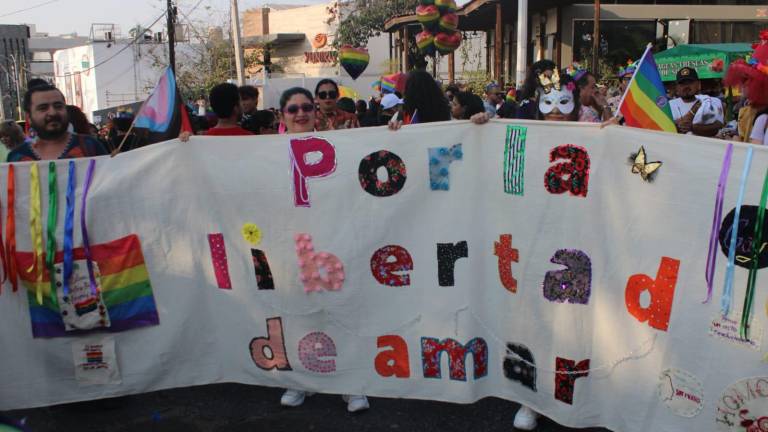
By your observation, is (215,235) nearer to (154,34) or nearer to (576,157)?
(576,157)

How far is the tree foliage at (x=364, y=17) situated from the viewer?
Result: 40.4 metres

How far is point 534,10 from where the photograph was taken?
25.6 meters

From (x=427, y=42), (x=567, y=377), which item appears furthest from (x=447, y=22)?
(x=567, y=377)

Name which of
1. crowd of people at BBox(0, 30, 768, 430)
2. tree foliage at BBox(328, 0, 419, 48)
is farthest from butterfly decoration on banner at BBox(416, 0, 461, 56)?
tree foliage at BBox(328, 0, 419, 48)

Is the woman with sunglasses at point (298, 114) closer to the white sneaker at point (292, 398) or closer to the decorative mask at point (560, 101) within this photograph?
the white sneaker at point (292, 398)

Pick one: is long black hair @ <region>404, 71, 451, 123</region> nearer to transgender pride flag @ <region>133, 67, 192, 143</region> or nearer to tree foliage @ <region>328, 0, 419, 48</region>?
transgender pride flag @ <region>133, 67, 192, 143</region>

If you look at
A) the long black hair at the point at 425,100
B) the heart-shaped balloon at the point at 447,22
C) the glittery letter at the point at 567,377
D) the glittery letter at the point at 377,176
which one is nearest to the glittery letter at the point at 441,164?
the glittery letter at the point at 377,176

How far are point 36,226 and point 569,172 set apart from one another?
113 inches

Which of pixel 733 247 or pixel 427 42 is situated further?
pixel 427 42

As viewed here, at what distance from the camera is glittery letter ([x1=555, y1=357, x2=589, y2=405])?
343 centimetres

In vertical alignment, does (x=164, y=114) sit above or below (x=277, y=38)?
Result: below

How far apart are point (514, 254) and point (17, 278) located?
2713 millimetres

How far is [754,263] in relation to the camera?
2.86 meters

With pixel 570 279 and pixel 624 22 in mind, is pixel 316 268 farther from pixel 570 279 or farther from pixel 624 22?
pixel 624 22
